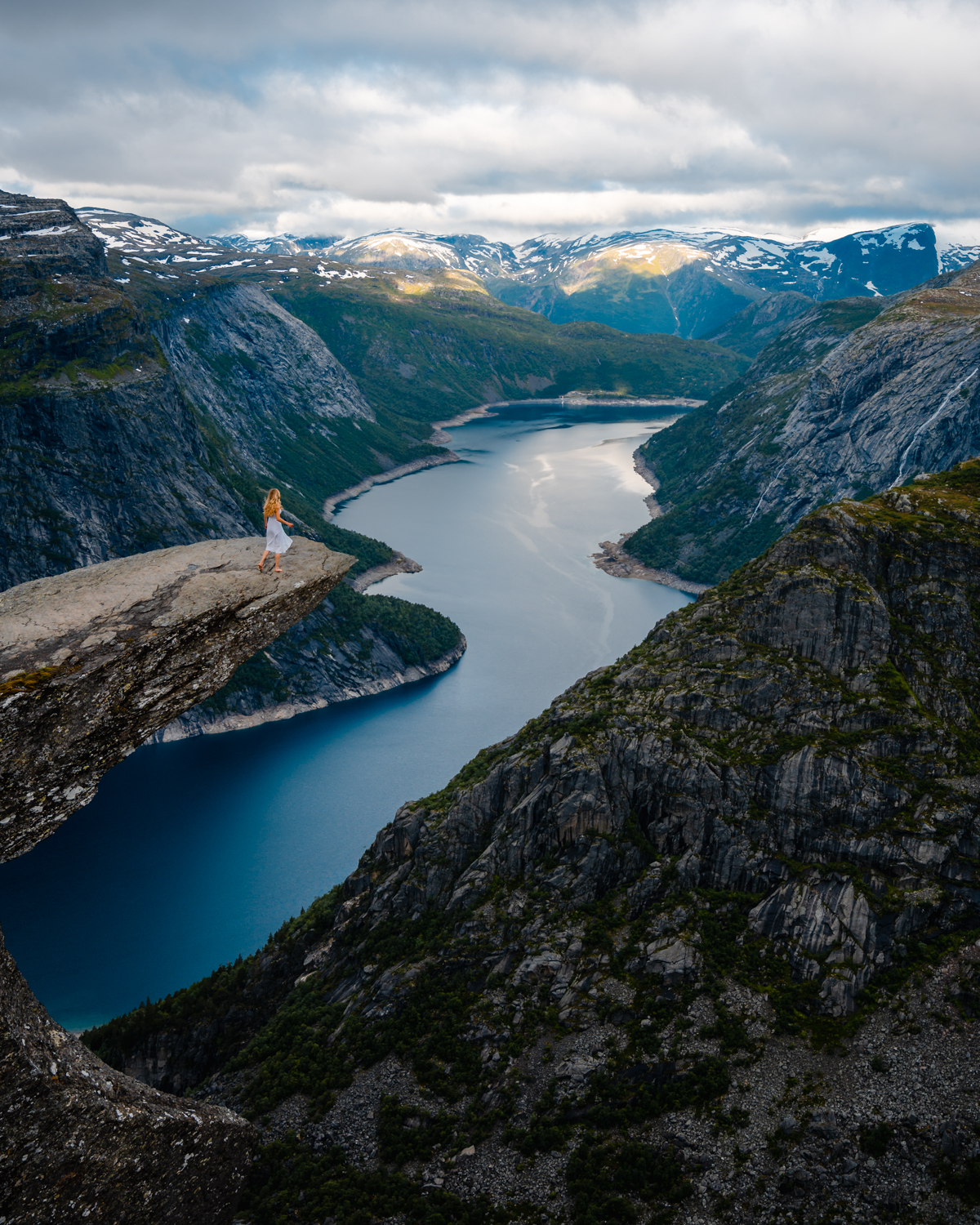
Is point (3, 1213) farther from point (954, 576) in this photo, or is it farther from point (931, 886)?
point (954, 576)

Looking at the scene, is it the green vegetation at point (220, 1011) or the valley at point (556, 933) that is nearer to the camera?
the valley at point (556, 933)

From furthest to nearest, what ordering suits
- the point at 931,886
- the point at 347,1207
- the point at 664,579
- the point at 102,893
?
the point at 664,579 < the point at 102,893 < the point at 931,886 < the point at 347,1207

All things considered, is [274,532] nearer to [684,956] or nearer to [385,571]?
[684,956]

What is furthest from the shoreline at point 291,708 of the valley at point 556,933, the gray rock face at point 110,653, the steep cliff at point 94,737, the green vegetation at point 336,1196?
the gray rock face at point 110,653

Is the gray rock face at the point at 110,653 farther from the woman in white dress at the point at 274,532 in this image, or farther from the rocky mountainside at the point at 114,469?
the rocky mountainside at the point at 114,469

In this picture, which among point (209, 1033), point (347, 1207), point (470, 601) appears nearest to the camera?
point (347, 1207)

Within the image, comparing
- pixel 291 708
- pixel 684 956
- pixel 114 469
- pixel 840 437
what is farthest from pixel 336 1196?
pixel 840 437

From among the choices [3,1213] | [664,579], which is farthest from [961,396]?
[3,1213]
